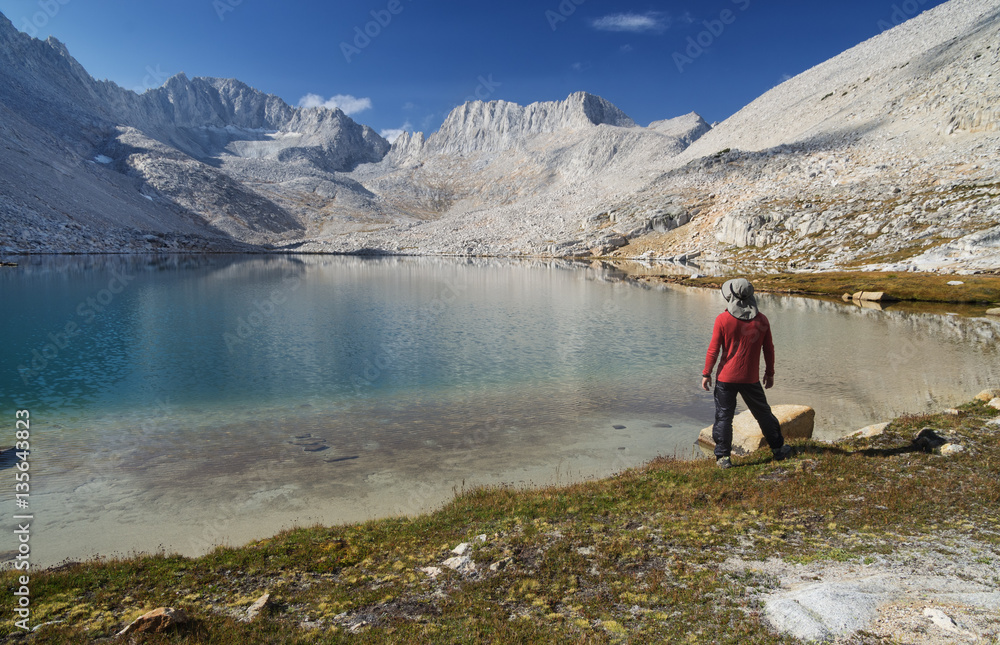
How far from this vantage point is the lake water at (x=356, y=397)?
1318cm

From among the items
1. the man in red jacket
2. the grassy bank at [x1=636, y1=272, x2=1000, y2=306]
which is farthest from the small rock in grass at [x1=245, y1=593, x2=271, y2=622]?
the grassy bank at [x1=636, y1=272, x2=1000, y2=306]

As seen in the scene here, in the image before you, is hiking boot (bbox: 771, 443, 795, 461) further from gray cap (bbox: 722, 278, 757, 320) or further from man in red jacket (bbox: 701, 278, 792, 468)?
gray cap (bbox: 722, 278, 757, 320)

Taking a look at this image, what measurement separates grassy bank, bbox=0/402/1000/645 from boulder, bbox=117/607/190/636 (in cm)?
14

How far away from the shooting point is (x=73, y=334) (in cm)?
3428

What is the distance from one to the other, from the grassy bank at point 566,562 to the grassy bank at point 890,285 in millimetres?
54171

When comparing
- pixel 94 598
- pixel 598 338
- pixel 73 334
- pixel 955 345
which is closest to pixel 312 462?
pixel 94 598

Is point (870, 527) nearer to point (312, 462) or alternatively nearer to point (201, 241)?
point (312, 462)

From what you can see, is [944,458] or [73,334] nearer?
[944,458]

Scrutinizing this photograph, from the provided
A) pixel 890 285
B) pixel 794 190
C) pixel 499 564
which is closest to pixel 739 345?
pixel 499 564

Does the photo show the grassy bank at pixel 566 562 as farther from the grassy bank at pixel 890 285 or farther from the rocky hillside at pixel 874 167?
the rocky hillside at pixel 874 167

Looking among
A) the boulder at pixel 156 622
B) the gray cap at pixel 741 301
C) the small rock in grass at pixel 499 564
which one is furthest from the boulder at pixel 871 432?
the boulder at pixel 156 622

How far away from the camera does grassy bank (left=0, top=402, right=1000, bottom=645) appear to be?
6.54 metres

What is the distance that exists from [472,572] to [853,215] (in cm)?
11147

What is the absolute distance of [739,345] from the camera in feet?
37.0
